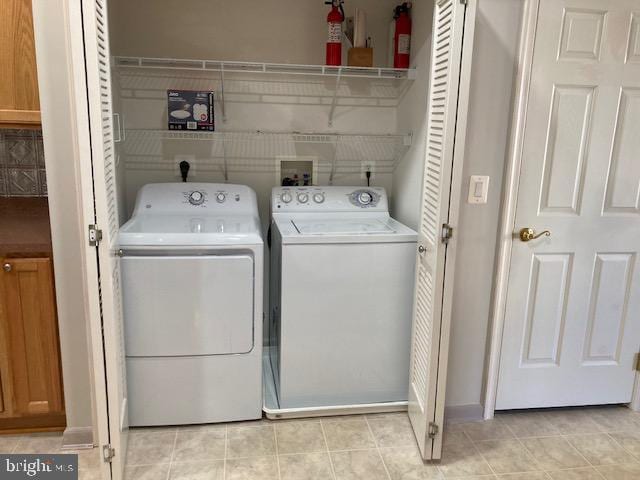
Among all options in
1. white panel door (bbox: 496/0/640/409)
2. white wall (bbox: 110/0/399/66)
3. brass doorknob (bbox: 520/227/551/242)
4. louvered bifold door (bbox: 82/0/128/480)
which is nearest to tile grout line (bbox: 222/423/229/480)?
louvered bifold door (bbox: 82/0/128/480)

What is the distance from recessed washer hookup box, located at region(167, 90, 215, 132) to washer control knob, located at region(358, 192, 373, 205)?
879 mm

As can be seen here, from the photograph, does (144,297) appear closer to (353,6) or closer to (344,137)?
(344,137)

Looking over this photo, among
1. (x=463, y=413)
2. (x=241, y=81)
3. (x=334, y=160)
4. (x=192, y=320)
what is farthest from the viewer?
(x=334, y=160)

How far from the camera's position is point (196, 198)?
8.62 feet

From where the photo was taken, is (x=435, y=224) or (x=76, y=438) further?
(x=76, y=438)

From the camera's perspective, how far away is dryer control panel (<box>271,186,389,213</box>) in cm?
273

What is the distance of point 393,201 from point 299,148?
65 cm

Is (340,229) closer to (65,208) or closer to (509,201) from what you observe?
(509,201)

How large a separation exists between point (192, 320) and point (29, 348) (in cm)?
67

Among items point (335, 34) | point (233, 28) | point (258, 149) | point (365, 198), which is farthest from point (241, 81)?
point (365, 198)

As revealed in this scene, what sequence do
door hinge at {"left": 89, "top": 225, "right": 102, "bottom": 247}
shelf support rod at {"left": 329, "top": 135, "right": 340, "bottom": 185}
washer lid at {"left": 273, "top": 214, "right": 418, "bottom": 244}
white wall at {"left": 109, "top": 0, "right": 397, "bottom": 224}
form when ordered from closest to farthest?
door hinge at {"left": 89, "top": 225, "right": 102, "bottom": 247} < washer lid at {"left": 273, "top": 214, "right": 418, "bottom": 244} < white wall at {"left": 109, "top": 0, "right": 397, "bottom": 224} < shelf support rod at {"left": 329, "top": 135, "right": 340, "bottom": 185}

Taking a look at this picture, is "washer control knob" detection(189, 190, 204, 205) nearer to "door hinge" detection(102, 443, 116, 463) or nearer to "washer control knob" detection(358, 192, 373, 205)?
"washer control knob" detection(358, 192, 373, 205)

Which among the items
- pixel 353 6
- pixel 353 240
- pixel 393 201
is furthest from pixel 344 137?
pixel 353 240

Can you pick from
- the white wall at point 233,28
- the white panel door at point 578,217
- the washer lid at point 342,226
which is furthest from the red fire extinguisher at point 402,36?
the washer lid at point 342,226
